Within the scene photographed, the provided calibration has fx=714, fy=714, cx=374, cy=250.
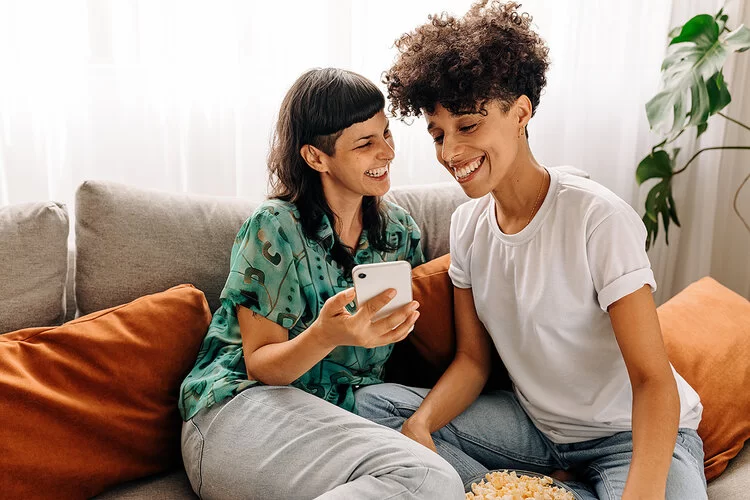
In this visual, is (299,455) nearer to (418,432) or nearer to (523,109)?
(418,432)

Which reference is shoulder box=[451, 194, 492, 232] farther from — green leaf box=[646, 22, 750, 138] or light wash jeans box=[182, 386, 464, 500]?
green leaf box=[646, 22, 750, 138]

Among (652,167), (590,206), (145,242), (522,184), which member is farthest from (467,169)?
(652,167)

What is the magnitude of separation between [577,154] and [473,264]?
124 cm

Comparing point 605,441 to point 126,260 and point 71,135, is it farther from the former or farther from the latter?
point 71,135

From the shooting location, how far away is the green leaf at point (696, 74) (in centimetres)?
208

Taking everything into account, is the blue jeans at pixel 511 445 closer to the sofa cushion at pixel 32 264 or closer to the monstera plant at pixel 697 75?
the sofa cushion at pixel 32 264

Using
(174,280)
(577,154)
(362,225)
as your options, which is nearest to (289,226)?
(362,225)

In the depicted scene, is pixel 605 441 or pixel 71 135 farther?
pixel 71 135

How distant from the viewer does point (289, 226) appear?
4.75 ft

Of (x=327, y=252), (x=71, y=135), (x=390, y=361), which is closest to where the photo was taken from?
(x=327, y=252)

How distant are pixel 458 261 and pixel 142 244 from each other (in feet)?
2.33

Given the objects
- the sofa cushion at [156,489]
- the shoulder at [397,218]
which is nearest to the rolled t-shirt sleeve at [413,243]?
the shoulder at [397,218]

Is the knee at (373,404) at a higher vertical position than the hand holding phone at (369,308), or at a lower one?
lower

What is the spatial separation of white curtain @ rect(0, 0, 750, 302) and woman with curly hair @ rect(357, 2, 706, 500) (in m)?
0.74
